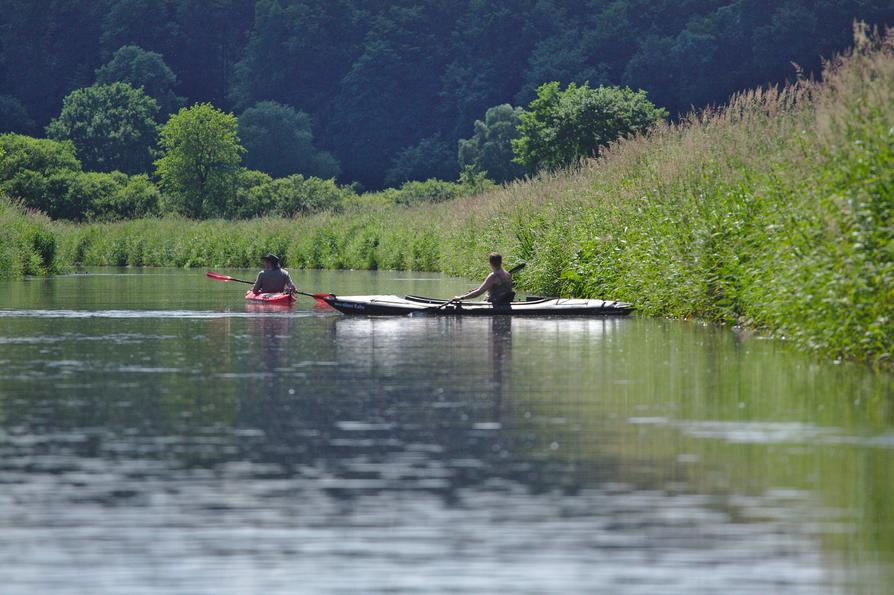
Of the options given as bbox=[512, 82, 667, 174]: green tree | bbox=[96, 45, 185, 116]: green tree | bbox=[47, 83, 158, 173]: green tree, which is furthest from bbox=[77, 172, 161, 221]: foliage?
bbox=[96, 45, 185, 116]: green tree

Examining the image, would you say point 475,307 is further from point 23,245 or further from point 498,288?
point 23,245

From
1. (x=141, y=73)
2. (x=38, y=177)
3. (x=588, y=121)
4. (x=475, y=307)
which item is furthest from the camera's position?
(x=141, y=73)

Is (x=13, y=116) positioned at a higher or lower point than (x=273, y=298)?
higher

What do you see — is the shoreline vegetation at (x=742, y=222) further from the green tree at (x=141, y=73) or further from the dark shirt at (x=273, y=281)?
the green tree at (x=141, y=73)

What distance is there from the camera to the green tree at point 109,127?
101 m

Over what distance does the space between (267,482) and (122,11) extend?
105446 millimetres

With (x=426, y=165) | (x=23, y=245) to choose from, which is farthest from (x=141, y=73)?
(x=23, y=245)

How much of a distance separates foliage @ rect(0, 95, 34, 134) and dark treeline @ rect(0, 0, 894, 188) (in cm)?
9

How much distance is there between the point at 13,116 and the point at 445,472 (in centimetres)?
10021

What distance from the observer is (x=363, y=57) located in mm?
107062

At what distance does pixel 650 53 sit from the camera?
9450 cm

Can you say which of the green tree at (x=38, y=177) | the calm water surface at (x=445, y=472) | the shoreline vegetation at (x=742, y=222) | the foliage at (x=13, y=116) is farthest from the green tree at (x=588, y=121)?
the foliage at (x=13, y=116)

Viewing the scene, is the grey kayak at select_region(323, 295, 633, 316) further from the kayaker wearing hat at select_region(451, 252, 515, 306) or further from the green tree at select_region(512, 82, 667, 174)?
the green tree at select_region(512, 82, 667, 174)

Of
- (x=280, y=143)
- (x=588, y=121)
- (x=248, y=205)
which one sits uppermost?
(x=280, y=143)
